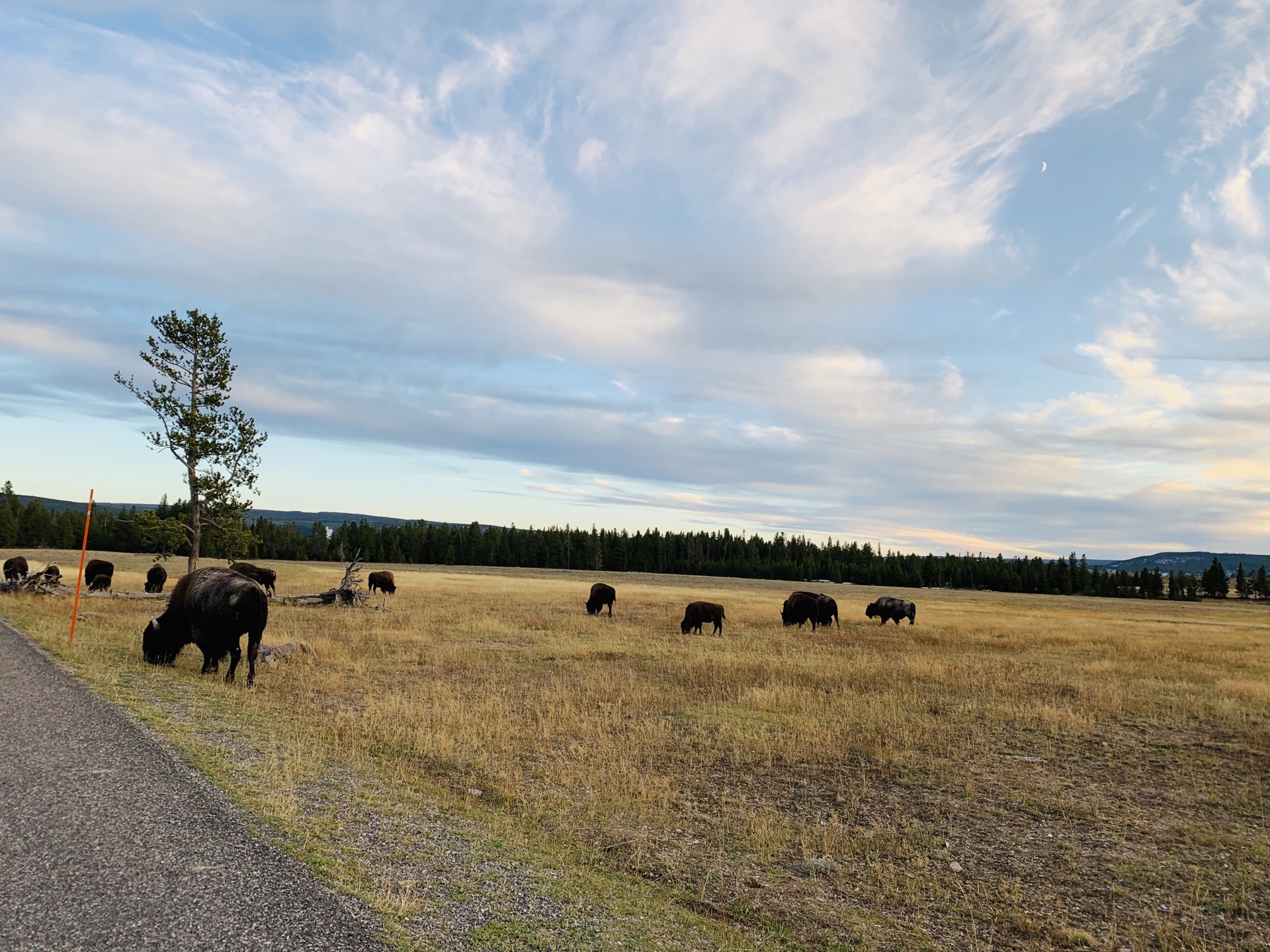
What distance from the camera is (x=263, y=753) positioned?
8.54m

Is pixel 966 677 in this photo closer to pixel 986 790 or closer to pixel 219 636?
pixel 986 790

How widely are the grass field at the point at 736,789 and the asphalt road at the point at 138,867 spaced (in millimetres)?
359

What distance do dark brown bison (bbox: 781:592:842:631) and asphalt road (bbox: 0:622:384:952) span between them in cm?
2827

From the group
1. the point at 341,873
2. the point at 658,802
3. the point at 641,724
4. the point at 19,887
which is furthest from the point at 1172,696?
the point at 19,887

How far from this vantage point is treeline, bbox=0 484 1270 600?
112m

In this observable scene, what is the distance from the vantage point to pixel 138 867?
509cm

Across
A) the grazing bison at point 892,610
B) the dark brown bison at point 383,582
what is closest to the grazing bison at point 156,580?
the dark brown bison at point 383,582

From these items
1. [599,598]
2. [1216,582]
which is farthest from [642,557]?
[599,598]

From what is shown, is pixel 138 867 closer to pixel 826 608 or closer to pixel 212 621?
pixel 212 621

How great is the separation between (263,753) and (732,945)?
6.24 m

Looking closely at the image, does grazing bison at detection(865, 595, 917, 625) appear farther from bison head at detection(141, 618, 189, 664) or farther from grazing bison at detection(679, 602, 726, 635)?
bison head at detection(141, 618, 189, 664)

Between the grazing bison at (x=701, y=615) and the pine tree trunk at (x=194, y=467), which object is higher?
the pine tree trunk at (x=194, y=467)

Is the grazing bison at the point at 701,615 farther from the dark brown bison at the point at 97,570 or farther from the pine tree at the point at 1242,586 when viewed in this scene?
the pine tree at the point at 1242,586

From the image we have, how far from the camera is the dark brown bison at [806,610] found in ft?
107
